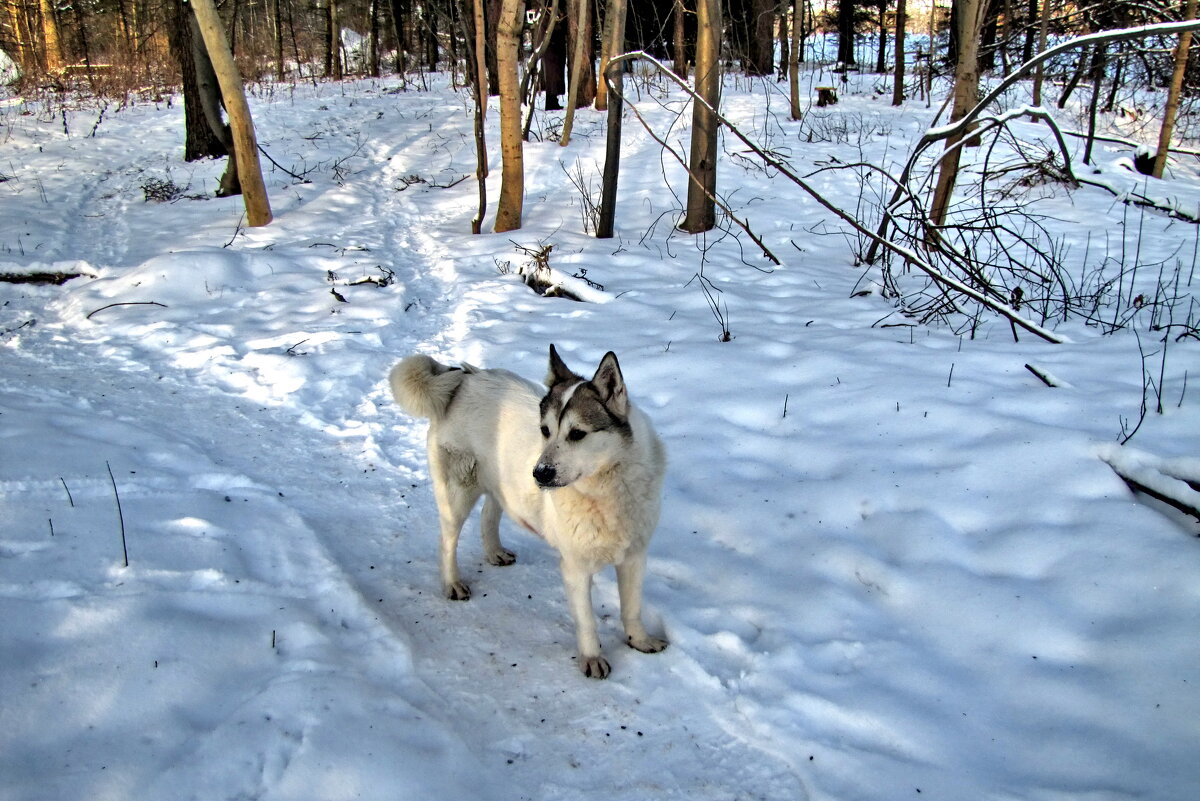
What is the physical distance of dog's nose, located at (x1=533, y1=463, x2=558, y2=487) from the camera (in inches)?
109

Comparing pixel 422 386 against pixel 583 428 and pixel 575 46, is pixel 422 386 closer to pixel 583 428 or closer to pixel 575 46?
pixel 583 428

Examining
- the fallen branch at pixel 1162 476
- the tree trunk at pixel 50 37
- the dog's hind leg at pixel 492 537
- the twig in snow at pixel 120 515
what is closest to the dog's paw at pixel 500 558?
the dog's hind leg at pixel 492 537

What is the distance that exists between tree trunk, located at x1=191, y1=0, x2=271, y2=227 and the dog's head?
30.5 ft

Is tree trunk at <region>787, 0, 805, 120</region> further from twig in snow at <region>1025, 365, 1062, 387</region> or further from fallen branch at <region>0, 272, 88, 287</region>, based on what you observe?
fallen branch at <region>0, 272, 88, 287</region>

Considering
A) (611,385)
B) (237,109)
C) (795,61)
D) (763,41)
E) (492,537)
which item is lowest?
(492,537)

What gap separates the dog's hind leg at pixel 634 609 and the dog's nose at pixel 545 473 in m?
0.62

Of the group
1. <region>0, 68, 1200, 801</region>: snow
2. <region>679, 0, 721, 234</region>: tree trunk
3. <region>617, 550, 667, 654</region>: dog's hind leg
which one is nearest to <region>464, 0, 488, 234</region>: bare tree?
<region>679, 0, 721, 234</region>: tree trunk

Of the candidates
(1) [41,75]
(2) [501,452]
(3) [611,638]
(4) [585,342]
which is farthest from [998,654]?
(1) [41,75]

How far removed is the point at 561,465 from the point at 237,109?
9.80m

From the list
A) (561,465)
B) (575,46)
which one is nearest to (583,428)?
(561,465)

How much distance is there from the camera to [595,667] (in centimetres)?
308

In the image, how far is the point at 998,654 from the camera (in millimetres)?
2936

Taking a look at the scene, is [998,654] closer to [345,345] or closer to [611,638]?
[611,638]

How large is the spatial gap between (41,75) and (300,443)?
2308 cm
